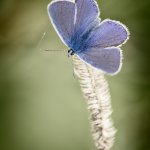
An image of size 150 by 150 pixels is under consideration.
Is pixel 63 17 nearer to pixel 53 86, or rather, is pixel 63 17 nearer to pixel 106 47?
pixel 106 47

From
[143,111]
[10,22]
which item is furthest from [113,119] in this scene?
[10,22]

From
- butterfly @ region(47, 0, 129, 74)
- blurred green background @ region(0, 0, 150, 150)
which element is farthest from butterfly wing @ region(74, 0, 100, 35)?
blurred green background @ region(0, 0, 150, 150)

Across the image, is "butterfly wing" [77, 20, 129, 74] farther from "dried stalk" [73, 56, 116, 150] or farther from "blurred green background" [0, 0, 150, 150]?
"blurred green background" [0, 0, 150, 150]

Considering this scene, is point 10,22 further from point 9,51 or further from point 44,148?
point 44,148

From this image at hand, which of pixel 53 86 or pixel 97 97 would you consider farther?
pixel 53 86

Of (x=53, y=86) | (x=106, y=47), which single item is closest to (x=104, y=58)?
(x=106, y=47)

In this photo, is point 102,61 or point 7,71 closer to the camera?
point 102,61
